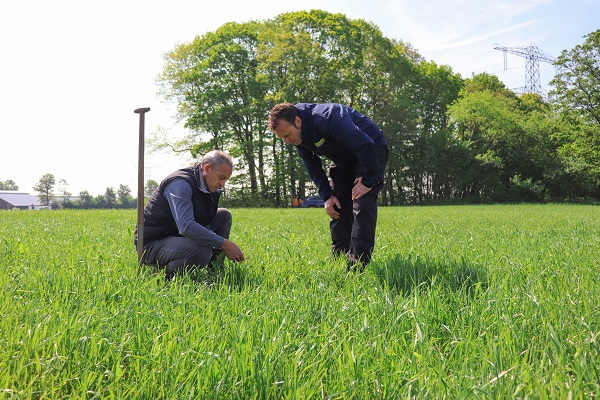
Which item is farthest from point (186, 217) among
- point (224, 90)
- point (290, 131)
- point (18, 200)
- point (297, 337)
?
point (18, 200)

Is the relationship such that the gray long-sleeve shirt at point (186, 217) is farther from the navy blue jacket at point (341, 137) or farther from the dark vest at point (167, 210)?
the navy blue jacket at point (341, 137)

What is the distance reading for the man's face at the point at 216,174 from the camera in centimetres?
394

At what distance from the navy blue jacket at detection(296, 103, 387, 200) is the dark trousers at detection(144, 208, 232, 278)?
151 centimetres

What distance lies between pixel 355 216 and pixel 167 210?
187 cm

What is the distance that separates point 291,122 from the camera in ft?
13.4

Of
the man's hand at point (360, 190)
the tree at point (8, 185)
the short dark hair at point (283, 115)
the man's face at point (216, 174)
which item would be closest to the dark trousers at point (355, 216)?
the man's hand at point (360, 190)

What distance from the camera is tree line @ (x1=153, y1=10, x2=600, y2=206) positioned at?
3541 cm

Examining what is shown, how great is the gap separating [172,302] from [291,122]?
2.01m

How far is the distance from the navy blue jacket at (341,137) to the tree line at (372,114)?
98.7 feet

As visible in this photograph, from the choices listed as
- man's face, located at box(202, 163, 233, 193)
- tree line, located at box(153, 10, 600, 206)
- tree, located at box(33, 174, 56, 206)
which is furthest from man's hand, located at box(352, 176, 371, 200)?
tree, located at box(33, 174, 56, 206)

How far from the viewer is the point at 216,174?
3953mm

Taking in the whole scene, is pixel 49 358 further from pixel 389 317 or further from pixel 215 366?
pixel 389 317

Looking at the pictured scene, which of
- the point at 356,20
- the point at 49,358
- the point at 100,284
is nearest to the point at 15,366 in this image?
the point at 49,358

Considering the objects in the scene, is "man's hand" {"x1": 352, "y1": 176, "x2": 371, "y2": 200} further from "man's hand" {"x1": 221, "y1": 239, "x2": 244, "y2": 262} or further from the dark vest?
the dark vest
